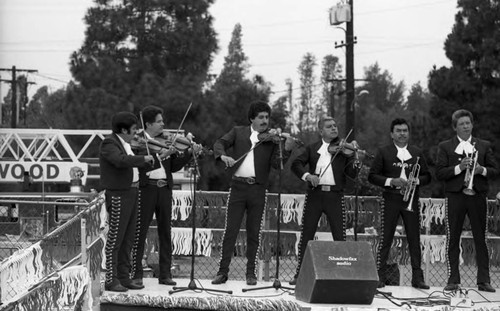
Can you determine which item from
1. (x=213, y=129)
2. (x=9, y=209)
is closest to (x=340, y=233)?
(x=9, y=209)

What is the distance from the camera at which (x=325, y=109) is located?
6128 centimetres

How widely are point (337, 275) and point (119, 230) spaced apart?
184 cm

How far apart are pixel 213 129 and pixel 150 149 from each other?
20.6m

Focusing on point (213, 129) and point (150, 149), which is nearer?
point (150, 149)

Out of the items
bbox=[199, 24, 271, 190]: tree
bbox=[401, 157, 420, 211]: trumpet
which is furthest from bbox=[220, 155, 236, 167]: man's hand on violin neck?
bbox=[199, 24, 271, 190]: tree

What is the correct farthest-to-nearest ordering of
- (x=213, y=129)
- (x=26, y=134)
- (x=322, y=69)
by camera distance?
(x=322, y=69), (x=213, y=129), (x=26, y=134)

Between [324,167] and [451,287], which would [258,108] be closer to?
[324,167]

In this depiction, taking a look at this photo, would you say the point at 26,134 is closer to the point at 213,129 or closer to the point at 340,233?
the point at 213,129

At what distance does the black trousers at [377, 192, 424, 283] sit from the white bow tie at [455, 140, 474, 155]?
600 millimetres

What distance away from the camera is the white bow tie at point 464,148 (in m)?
8.18

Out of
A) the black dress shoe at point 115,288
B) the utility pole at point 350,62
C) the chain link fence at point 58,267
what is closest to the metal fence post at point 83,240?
the chain link fence at point 58,267

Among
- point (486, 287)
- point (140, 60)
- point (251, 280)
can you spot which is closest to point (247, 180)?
point (251, 280)

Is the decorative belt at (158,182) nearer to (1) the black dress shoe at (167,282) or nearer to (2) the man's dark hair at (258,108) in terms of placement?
(1) the black dress shoe at (167,282)

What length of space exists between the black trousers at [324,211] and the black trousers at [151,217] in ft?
4.32
